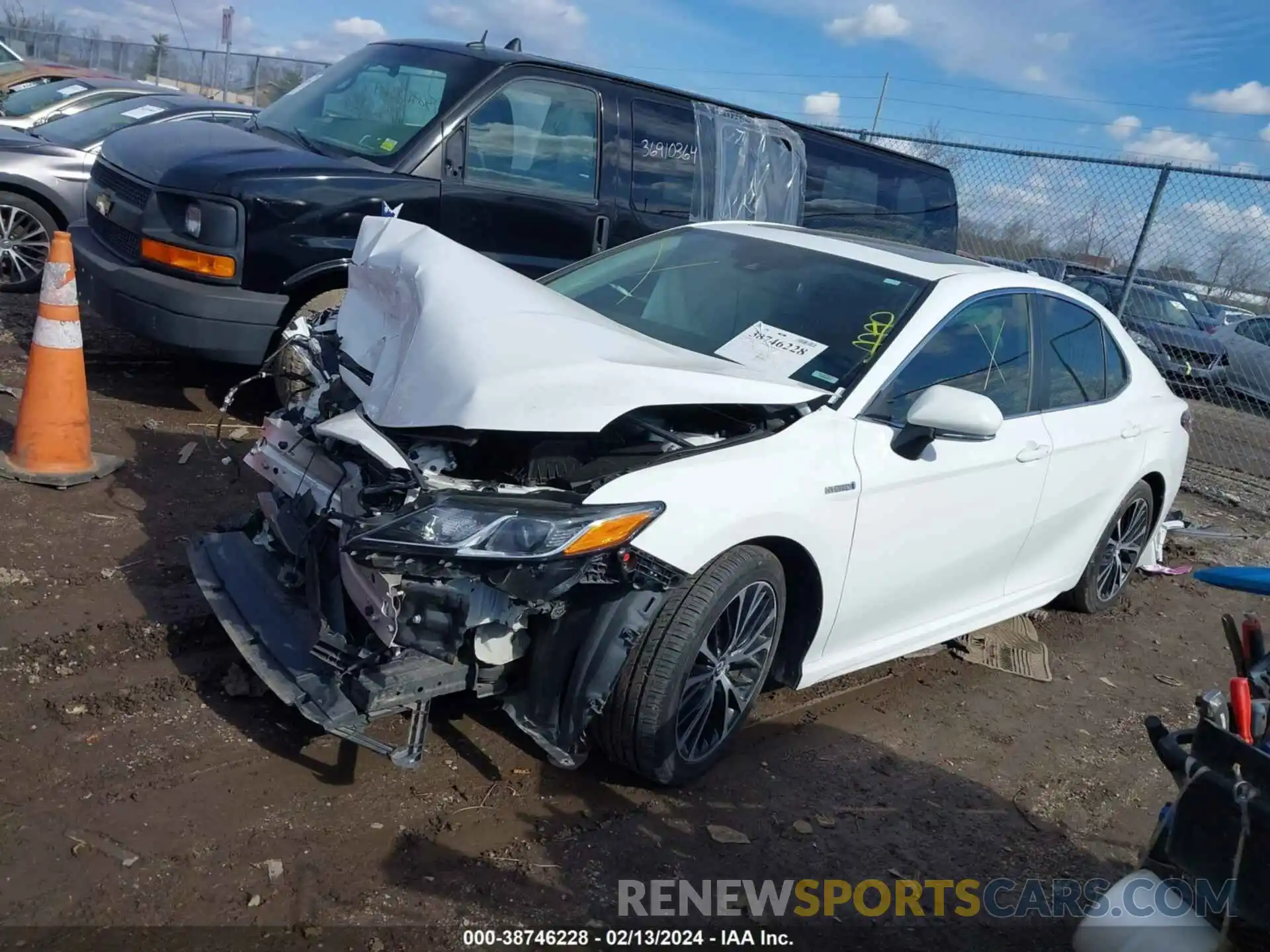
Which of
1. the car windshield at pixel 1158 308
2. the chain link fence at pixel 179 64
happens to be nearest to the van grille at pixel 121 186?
the car windshield at pixel 1158 308

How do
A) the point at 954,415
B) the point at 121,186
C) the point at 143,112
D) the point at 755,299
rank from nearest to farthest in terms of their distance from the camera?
the point at 954,415
the point at 755,299
the point at 121,186
the point at 143,112

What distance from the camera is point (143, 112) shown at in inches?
375

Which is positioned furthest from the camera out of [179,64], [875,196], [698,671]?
[179,64]

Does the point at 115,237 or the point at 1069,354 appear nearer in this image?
the point at 1069,354

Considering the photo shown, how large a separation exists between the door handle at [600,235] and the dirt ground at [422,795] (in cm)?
282

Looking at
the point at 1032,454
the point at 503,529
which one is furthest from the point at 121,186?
the point at 1032,454

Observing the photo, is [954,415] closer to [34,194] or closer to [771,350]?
[771,350]

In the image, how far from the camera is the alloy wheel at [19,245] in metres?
8.23

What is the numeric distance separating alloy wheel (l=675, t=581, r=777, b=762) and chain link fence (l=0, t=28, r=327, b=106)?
1780cm

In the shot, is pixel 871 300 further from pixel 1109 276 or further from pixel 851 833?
pixel 1109 276

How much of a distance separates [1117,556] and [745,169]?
3.77 m

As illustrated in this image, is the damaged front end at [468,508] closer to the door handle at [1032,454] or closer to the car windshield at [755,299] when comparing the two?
the car windshield at [755,299]

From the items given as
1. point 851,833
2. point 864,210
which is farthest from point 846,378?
point 864,210

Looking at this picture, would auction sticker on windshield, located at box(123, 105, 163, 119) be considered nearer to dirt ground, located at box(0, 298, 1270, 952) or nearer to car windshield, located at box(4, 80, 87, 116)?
car windshield, located at box(4, 80, 87, 116)
